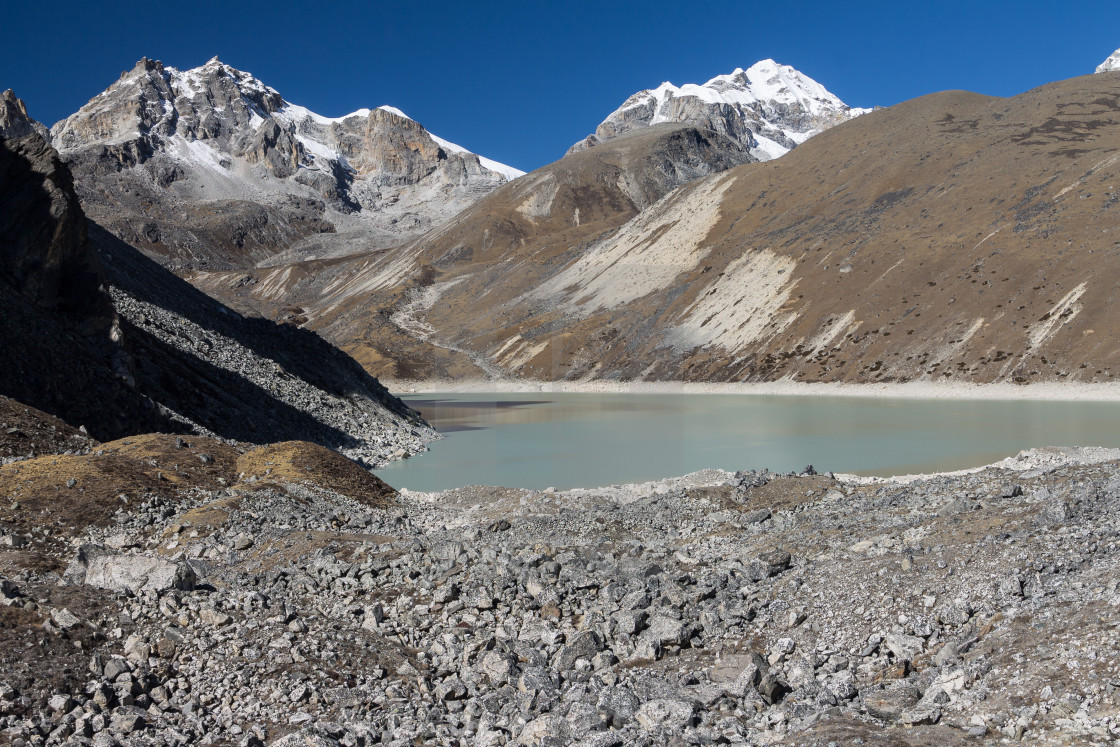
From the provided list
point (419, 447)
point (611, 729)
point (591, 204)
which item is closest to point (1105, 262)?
point (419, 447)

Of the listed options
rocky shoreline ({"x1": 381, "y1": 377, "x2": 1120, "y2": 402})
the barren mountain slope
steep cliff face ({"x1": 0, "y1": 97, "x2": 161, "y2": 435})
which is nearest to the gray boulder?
steep cliff face ({"x1": 0, "y1": 97, "x2": 161, "y2": 435})

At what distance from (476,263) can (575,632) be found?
413ft

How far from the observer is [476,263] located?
434 feet

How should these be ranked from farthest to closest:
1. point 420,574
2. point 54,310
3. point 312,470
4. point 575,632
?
point 54,310 → point 312,470 → point 420,574 → point 575,632

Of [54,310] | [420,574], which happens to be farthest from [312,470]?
[54,310]

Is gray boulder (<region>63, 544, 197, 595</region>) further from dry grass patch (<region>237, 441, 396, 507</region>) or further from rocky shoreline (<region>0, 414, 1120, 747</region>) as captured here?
dry grass patch (<region>237, 441, 396, 507</region>)

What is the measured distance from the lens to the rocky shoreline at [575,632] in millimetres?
6941

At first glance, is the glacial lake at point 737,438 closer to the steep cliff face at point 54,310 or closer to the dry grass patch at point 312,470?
the dry grass patch at point 312,470

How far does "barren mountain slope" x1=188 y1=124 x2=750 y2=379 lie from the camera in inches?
3873

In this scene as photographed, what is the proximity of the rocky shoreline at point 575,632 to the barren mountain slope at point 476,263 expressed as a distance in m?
73.7

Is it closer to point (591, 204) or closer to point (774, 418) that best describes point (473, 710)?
point (774, 418)

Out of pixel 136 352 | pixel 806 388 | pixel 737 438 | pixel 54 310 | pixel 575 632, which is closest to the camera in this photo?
pixel 575 632

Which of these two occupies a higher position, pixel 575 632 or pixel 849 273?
pixel 849 273

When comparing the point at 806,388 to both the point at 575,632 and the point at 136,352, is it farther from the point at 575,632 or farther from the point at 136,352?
the point at 575,632
